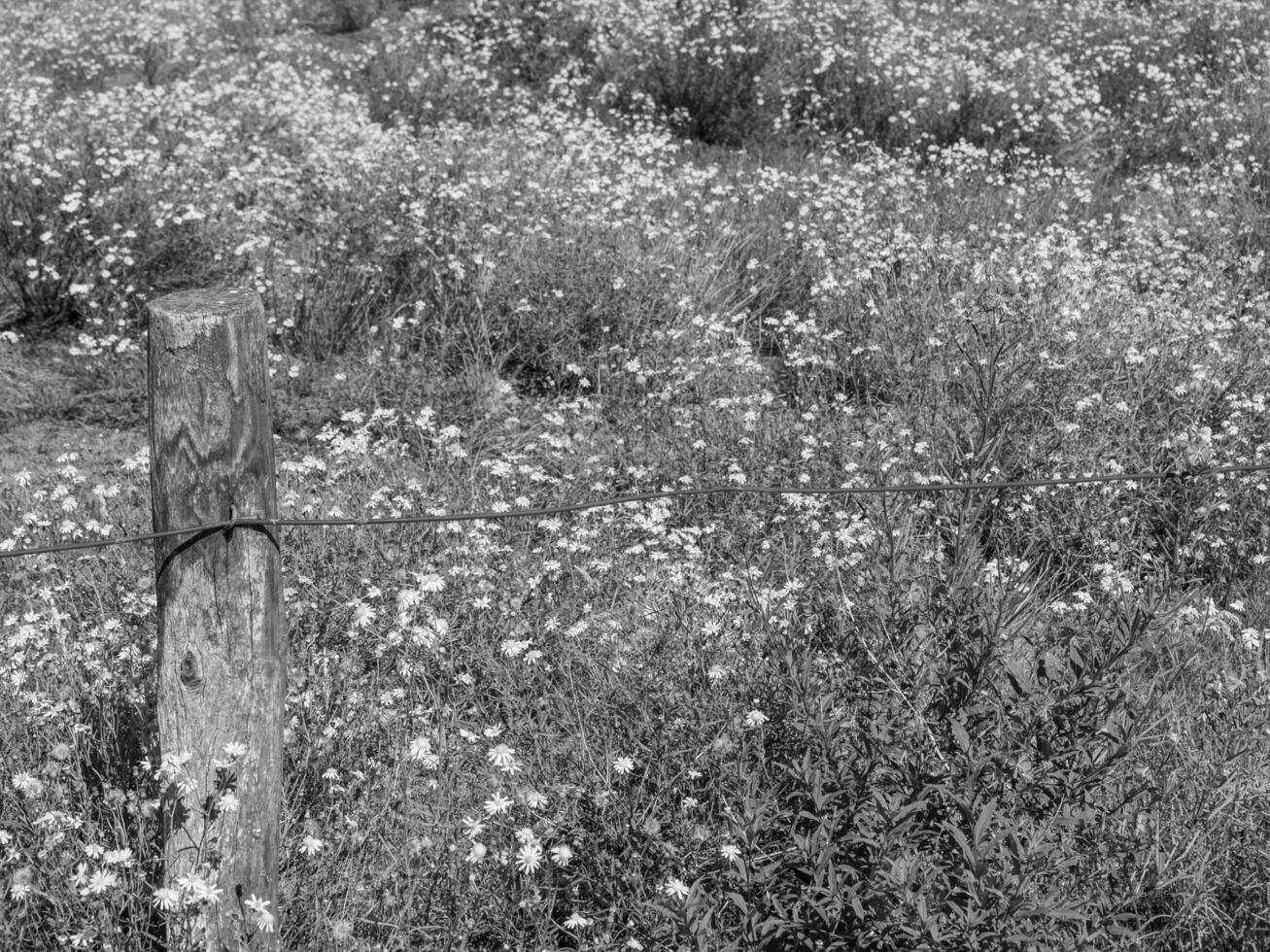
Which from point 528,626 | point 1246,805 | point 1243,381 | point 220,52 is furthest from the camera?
point 220,52

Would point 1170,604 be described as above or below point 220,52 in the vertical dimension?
above

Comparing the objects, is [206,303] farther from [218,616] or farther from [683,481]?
[683,481]

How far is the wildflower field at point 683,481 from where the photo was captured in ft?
8.89

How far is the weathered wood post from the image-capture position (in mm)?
2402

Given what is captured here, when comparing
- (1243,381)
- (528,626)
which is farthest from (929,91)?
(528,626)

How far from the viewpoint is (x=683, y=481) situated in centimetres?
507

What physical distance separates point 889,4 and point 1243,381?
25.1ft

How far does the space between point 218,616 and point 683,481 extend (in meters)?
2.77

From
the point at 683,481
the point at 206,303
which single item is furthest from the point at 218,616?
the point at 683,481

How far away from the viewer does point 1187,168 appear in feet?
28.3

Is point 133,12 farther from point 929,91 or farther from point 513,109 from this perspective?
point 929,91

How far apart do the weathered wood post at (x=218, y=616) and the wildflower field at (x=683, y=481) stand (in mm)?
82

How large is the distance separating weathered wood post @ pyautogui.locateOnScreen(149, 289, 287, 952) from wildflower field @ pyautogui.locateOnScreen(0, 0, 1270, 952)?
82 mm

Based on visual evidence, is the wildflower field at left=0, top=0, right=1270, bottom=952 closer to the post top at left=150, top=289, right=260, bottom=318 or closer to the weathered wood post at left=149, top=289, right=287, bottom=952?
the weathered wood post at left=149, top=289, right=287, bottom=952
